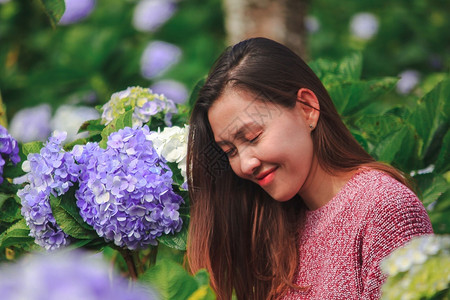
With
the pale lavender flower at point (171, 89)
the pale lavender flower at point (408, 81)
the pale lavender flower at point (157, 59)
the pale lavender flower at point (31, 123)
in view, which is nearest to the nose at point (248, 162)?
the pale lavender flower at point (31, 123)

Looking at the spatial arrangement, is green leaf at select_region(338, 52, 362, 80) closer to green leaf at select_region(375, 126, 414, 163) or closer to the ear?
green leaf at select_region(375, 126, 414, 163)

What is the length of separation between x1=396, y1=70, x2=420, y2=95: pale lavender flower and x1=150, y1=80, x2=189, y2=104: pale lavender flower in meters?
1.42

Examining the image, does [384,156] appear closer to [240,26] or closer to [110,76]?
[240,26]

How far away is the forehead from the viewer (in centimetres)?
151

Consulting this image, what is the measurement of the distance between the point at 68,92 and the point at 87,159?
2.51 metres

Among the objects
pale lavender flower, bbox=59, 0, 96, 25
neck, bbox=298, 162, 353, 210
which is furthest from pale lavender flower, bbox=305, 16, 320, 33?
neck, bbox=298, 162, 353, 210

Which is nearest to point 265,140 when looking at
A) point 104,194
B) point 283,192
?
point 283,192

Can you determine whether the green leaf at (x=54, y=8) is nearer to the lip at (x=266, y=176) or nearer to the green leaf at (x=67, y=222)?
the green leaf at (x=67, y=222)

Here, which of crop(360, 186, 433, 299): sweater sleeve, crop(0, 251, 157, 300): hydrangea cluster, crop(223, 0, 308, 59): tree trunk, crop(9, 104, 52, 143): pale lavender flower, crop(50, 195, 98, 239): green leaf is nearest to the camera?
crop(0, 251, 157, 300): hydrangea cluster

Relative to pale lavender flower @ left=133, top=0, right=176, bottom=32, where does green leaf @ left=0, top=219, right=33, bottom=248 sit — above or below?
above

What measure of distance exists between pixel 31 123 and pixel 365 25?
2536mm

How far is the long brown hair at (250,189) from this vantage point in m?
1.59

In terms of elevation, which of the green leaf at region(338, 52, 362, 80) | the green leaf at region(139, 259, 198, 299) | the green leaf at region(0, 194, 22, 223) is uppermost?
the green leaf at region(139, 259, 198, 299)

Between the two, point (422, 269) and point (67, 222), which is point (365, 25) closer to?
point (67, 222)
